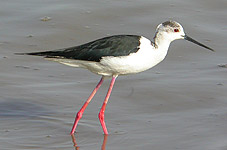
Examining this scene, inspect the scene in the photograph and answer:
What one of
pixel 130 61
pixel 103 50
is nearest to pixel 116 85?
pixel 103 50

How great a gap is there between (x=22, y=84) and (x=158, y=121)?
2.35 metres

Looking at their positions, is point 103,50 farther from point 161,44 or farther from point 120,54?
point 161,44

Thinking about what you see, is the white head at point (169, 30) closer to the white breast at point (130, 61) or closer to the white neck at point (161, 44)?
the white neck at point (161, 44)

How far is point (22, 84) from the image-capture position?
9219 mm

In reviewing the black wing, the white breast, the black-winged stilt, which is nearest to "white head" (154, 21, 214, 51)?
the black-winged stilt

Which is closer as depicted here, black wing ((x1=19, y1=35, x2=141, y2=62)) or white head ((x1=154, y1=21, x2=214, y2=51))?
black wing ((x1=19, y1=35, x2=141, y2=62))

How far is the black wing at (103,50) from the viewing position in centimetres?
755

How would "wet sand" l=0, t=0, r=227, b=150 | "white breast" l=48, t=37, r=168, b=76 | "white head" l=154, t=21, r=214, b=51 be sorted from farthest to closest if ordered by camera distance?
"white head" l=154, t=21, r=214, b=51
"wet sand" l=0, t=0, r=227, b=150
"white breast" l=48, t=37, r=168, b=76

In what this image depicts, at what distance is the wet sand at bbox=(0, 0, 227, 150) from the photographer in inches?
Answer: 299

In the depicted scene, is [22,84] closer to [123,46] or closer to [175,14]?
[123,46]

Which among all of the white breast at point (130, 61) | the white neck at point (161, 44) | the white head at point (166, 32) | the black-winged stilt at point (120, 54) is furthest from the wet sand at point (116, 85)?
the white head at point (166, 32)

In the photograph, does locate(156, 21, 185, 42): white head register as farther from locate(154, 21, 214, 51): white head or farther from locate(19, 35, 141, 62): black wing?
locate(19, 35, 141, 62): black wing

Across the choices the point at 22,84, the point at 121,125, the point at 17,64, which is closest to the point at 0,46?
the point at 17,64

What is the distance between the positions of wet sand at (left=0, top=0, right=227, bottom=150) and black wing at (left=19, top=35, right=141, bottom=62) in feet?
3.26
